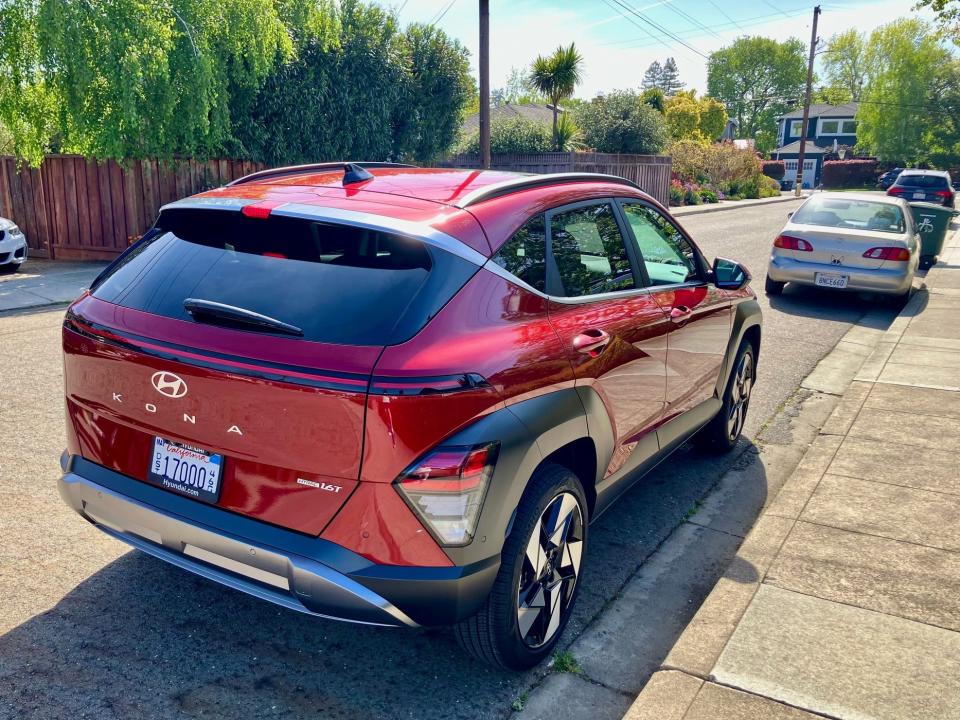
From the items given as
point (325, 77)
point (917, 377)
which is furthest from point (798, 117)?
point (917, 377)

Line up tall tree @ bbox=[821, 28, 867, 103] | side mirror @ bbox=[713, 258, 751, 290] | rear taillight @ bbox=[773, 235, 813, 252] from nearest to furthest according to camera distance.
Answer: side mirror @ bbox=[713, 258, 751, 290]
rear taillight @ bbox=[773, 235, 813, 252]
tall tree @ bbox=[821, 28, 867, 103]

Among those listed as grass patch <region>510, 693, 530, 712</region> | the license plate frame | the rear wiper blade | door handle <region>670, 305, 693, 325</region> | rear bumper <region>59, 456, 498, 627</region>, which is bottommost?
grass patch <region>510, 693, 530, 712</region>

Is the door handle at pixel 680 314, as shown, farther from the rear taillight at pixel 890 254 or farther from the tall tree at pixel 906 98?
the tall tree at pixel 906 98

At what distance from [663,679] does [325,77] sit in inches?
642

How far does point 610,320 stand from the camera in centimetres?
362

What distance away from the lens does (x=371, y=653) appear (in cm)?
331

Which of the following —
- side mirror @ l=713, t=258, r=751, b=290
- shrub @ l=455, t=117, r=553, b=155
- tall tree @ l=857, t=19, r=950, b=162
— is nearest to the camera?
side mirror @ l=713, t=258, r=751, b=290

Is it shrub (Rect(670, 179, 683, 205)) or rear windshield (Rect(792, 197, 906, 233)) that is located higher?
rear windshield (Rect(792, 197, 906, 233))

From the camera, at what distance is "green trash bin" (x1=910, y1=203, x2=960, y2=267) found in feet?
50.7

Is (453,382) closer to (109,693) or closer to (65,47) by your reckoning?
(109,693)

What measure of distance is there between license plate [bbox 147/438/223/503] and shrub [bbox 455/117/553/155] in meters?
28.1

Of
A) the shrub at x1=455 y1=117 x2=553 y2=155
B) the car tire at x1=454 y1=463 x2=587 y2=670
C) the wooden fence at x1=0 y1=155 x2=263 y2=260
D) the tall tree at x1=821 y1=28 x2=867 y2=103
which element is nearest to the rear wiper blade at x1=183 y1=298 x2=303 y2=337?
the car tire at x1=454 y1=463 x2=587 y2=670

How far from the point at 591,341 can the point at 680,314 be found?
117 cm

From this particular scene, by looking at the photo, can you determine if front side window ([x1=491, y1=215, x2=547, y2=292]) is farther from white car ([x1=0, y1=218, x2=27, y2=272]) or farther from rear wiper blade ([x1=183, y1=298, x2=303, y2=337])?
white car ([x1=0, y1=218, x2=27, y2=272])
